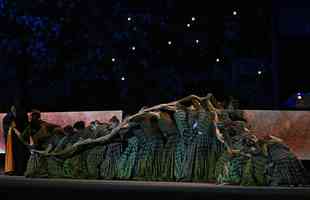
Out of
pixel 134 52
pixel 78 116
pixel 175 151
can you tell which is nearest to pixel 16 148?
pixel 78 116

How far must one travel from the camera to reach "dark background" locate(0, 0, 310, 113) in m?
17.3

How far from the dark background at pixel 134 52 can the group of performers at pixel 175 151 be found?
8299 mm

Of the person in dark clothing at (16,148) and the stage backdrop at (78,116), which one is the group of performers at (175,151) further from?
the stage backdrop at (78,116)

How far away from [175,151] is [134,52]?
397 inches

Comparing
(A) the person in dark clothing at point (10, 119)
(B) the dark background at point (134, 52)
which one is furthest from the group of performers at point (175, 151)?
(B) the dark background at point (134, 52)

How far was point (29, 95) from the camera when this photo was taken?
1822 centimetres

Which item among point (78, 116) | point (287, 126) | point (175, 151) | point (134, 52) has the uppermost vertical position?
point (134, 52)

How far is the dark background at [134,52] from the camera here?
1728 cm

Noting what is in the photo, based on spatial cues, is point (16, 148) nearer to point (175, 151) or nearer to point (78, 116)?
point (78, 116)

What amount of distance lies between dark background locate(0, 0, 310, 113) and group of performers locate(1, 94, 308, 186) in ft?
27.2

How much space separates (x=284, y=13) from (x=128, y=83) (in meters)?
4.85

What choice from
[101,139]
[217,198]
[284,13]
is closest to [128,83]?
[284,13]

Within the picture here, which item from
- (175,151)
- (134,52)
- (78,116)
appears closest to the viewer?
(175,151)

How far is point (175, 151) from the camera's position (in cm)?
759
